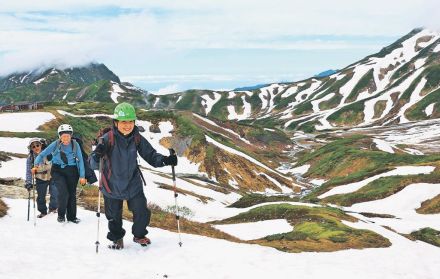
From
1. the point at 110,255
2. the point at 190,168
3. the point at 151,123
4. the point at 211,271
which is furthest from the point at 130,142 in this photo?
the point at 151,123

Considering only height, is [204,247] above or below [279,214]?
above

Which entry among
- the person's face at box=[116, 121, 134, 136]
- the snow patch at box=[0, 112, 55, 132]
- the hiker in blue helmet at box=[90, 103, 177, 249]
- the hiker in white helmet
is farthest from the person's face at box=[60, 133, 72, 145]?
the snow patch at box=[0, 112, 55, 132]

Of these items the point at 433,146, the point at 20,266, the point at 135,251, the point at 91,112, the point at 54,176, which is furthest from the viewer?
the point at 433,146

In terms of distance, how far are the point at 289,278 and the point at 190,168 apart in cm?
9141

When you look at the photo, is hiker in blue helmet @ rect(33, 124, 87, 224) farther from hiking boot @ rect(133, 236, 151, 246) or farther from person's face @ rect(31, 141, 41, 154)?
hiking boot @ rect(133, 236, 151, 246)

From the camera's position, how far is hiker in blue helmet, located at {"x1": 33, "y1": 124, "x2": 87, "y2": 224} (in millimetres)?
17469

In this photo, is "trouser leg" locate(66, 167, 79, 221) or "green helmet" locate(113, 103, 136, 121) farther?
"trouser leg" locate(66, 167, 79, 221)

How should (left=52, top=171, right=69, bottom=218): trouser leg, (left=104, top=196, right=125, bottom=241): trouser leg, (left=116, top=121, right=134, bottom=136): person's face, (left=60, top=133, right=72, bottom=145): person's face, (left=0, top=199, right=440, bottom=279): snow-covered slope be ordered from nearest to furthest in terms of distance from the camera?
(left=0, top=199, right=440, bottom=279): snow-covered slope
(left=116, top=121, right=134, bottom=136): person's face
(left=104, top=196, right=125, bottom=241): trouser leg
(left=60, top=133, right=72, bottom=145): person's face
(left=52, top=171, right=69, bottom=218): trouser leg

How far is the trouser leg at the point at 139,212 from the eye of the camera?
1419 cm

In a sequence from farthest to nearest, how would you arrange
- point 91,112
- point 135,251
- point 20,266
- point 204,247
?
1. point 91,112
2. point 204,247
3. point 135,251
4. point 20,266

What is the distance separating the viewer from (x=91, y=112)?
389 ft

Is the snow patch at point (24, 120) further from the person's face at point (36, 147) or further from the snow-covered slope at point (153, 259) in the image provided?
the snow-covered slope at point (153, 259)

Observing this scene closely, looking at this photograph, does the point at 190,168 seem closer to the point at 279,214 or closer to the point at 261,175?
the point at 261,175

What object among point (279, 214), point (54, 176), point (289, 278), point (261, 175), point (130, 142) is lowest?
point (261, 175)
